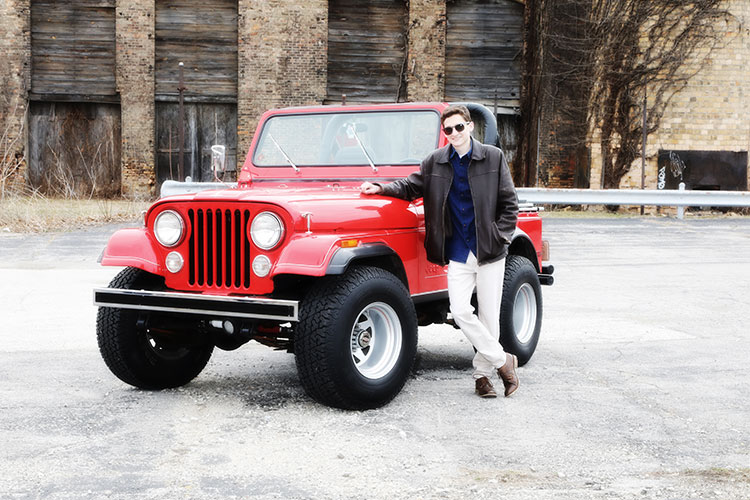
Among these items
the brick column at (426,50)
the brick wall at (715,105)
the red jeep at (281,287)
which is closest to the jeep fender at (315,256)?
the red jeep at (281,287)

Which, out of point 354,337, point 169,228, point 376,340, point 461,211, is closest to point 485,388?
point 376,340

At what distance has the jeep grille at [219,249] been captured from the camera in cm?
534

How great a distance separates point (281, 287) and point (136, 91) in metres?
23.0

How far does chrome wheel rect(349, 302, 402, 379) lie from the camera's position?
5.43 meters

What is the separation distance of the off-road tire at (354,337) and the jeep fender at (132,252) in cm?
102

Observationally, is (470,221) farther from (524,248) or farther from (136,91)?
(136,91)

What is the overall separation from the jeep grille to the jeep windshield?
5.22ft

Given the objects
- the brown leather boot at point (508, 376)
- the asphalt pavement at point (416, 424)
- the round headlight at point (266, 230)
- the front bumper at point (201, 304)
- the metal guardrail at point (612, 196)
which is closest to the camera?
the asphalt pavement at point (416, 424)

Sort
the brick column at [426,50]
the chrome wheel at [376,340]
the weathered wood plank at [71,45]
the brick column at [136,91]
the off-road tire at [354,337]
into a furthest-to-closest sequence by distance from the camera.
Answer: the brick column at [426,50]
the brick column at [136,91]
the weathered wood plank at [71,45]
the chrome wheel at [376,340]
the off-road tire at [354,337]

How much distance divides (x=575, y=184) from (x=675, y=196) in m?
7.13

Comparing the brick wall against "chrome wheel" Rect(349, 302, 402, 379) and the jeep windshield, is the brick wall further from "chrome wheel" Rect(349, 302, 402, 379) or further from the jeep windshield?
"chrome wheel" Rect(349, 302, 402, 379)

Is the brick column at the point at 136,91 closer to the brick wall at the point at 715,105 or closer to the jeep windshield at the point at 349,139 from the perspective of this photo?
the brick wall at the point at 715,105

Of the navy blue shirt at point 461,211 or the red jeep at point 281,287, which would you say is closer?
the red jeep at point 281,287

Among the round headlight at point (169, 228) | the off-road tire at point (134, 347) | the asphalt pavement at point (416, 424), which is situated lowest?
the asphalt pavement at point (416, 424)
